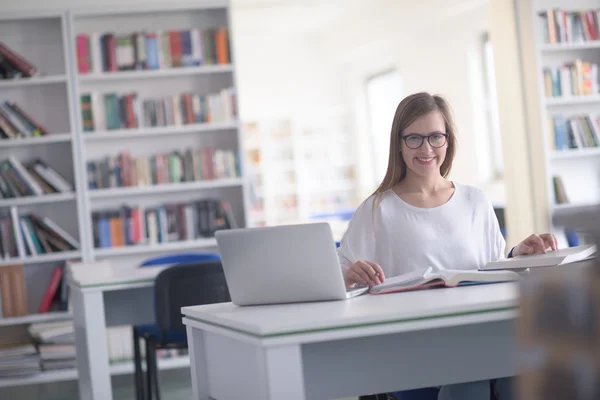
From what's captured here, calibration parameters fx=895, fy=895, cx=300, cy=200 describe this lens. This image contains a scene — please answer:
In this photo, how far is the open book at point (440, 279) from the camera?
1.97 m

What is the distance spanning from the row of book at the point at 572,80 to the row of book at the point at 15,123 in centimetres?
343

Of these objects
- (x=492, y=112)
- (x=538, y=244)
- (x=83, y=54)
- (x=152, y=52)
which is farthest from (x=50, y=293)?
(x=492, y=112)

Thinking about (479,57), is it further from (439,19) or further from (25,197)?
(25,197)

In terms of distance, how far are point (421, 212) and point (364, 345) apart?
925 millimetres

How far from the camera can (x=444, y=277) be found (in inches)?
79.3

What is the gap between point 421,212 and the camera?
254cm

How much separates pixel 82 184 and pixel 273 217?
6.21 metres

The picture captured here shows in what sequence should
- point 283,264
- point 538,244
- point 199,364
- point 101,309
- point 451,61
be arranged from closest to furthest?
point 283,264
point 199,364
point 538,244
point 101,309
point 451,61

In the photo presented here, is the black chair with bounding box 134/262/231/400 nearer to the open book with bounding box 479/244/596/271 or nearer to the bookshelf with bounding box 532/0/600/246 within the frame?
the open book with bounding box 479/244/596/271

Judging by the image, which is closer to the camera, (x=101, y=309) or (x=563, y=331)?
(x=563, y=331)

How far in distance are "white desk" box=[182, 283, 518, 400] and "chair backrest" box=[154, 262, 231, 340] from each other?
1641 millimetres

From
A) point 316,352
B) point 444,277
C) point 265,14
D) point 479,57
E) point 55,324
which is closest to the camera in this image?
point 316,352

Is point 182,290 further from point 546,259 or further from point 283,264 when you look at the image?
point 546,259

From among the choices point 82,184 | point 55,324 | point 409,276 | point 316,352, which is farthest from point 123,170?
point 316,352
